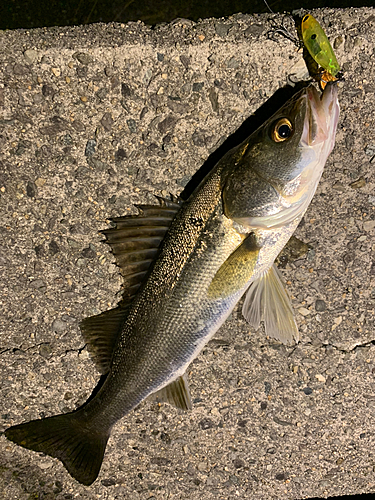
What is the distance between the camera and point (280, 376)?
285cm

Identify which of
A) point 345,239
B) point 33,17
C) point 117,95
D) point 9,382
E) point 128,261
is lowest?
point 9,382

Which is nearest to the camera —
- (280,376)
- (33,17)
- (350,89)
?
(350,89)

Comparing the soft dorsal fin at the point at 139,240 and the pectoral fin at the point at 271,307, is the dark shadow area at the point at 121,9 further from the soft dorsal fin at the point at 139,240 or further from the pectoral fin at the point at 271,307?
the pectoral fin at the point at 271,307

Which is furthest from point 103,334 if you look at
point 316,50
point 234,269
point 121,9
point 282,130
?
point 121,9

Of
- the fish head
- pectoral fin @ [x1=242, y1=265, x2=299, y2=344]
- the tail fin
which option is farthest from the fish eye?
the tail fin

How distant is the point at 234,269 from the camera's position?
2252 mm

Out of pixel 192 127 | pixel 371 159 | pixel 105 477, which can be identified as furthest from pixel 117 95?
pixel 105 477

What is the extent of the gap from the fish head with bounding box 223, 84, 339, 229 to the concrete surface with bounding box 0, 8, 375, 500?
525 mm

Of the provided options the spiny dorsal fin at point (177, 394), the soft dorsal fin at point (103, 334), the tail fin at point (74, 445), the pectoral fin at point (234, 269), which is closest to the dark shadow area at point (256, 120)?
the pectoral fin at point (234, 269)

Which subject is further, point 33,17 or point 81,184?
point 33,17

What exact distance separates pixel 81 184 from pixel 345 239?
1.85 m

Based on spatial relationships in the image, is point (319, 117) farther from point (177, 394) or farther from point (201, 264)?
point (177, 394)

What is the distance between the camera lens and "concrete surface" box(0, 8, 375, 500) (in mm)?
2607

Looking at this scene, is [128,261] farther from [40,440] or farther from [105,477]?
[105,477]
